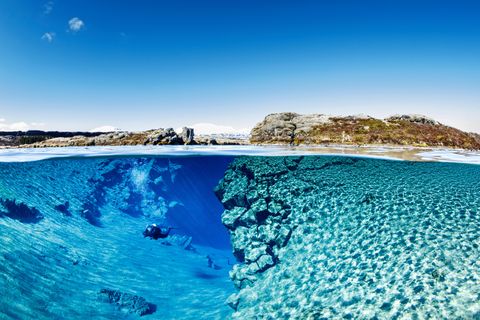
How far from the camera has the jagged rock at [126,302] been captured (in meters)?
13.3

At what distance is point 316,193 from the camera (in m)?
15.4

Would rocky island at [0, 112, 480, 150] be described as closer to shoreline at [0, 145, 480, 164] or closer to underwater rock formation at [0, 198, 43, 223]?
shoreline at [0, 145, 480, 164]

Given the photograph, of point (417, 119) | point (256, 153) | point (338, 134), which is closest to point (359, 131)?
point (338, 134)

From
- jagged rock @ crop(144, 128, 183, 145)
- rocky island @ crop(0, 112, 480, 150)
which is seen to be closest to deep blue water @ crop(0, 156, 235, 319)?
jagged rock @ crop(144, 128, 183, 145)

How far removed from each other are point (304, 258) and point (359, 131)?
99.1 feet

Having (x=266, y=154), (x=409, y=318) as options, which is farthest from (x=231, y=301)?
(x=266, y=154)

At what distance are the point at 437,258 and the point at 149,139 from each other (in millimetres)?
35825

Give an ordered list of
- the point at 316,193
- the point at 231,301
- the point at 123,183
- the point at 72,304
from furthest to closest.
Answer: the point at 123,183
the point at 316,193
the point at 72,304
the point at 231,301

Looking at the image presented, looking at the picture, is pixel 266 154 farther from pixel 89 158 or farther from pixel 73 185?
pixel 73 185

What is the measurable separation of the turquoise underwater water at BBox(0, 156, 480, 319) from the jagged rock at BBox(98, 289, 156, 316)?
7 cm

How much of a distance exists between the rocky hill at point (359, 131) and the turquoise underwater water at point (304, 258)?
10.4 metres

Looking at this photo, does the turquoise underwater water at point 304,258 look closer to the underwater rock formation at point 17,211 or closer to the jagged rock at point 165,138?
the underwater rock formation at point 17,211

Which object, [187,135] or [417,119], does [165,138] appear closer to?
[187,135]

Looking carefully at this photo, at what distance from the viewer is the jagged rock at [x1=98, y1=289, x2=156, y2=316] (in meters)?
13.3
